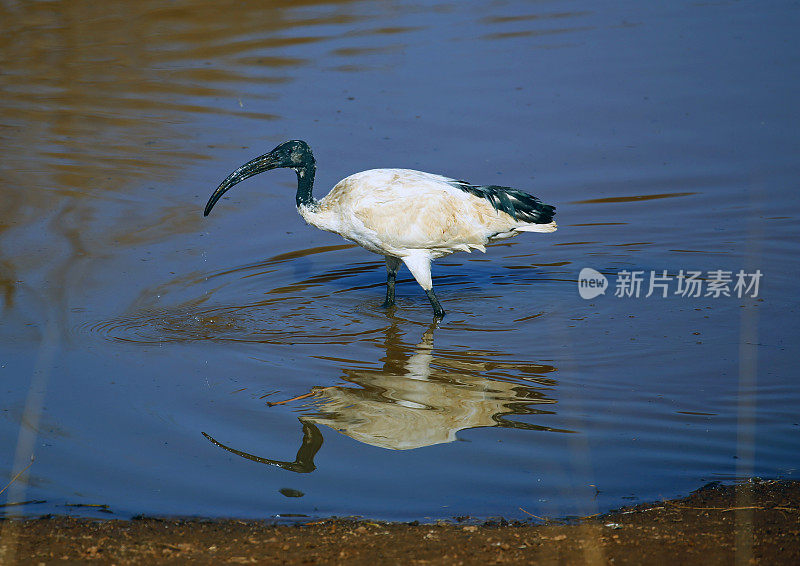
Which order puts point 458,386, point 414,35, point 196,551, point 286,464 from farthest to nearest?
point 414,35 < point 458,386 < point 286,464 < point 196,551

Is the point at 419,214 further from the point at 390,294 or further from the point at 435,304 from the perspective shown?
the point at 390,294

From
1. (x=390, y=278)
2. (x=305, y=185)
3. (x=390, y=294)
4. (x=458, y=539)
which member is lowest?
(x=458, y=539)

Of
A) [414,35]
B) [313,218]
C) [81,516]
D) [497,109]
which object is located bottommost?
[81,516]

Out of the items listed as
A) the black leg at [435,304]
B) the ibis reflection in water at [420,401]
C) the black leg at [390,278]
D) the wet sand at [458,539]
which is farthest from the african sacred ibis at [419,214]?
the wet sand at [458,539]

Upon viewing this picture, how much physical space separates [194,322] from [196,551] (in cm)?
344

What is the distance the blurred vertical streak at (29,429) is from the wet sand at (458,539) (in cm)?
2

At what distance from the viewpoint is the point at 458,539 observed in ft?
15.0

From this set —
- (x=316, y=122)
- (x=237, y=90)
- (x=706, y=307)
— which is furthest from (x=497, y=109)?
(x=706, y=307)

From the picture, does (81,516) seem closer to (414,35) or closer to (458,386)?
(458,386)

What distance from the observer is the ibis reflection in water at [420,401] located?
5.93 m

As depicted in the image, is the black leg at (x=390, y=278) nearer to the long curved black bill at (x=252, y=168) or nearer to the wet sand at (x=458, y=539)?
the long curved black bill at (x=252, y=168)

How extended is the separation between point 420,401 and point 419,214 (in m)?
1.70

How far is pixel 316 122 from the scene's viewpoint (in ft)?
40.0

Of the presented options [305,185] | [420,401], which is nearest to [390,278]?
[305,185]
